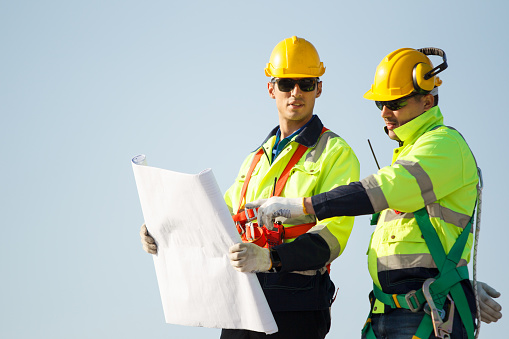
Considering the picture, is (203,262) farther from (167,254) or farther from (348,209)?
(348,209)

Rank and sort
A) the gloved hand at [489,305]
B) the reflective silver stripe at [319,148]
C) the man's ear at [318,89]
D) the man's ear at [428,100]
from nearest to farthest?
1. the gloved hand at [489,305]
2. the man's ear at [428,100]
3. the reflective silver stripe at [319,148]
4. the man's ear at [318,89]

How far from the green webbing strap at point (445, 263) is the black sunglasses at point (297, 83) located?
1.57 metres

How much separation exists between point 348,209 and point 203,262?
3.76ft

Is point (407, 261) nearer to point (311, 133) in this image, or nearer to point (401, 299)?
point (401, 299)

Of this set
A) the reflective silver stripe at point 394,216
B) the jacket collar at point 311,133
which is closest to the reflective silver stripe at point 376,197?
the reflective silver stripe at point 394,216

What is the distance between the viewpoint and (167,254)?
5.54 meters

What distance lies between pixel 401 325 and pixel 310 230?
943 millimetres

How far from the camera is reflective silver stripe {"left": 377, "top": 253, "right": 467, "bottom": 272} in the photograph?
16.3ft

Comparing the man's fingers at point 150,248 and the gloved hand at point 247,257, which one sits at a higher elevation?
the gloved hand at point 247,257

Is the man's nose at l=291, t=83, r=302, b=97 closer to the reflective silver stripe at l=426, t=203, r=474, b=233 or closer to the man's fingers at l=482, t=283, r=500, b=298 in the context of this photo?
the reflective silver stripe at l=426, t=203, r=474, b=233

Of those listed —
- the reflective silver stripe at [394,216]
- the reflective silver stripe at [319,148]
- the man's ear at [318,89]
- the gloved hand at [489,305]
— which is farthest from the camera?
the man's ear at [318,89]

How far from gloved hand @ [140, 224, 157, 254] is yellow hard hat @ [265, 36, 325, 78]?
1.69 meters

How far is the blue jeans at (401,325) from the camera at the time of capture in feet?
16.3

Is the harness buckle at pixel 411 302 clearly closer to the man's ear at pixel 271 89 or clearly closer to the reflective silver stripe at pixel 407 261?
the reflective silver stripe at pixel 407 261
